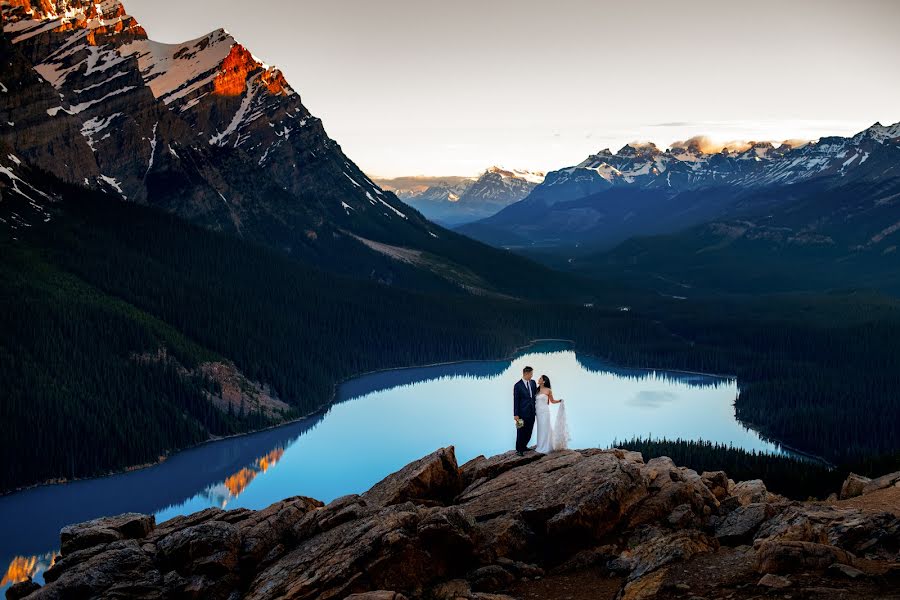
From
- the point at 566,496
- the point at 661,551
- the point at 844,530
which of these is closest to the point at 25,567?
the point at 566,496

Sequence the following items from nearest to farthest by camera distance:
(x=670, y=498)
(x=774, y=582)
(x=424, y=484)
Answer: (x=774, y=582)
(x=670, y=498)
(x=424, y=484)

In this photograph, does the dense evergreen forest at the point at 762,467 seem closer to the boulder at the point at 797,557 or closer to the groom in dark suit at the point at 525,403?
the groom in dark suit at the point at 525,403

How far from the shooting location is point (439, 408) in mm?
179250

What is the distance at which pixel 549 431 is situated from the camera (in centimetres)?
4025

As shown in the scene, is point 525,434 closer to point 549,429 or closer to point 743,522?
point 549,429

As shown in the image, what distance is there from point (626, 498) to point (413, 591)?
8.57 meters

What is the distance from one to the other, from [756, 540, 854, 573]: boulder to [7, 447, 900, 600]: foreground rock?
41 mm

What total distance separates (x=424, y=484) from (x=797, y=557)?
15760 millimetres

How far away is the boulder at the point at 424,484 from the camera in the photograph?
3709 centimetres

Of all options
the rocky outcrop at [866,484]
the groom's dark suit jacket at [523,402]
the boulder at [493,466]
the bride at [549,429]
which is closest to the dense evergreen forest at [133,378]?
the rocky outcrop at [866,484]

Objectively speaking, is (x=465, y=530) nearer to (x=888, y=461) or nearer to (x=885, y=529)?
(x=885, y=529)

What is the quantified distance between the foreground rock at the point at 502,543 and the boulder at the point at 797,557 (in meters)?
0.04

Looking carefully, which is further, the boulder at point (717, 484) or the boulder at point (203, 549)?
the boulder at point (717, 484)

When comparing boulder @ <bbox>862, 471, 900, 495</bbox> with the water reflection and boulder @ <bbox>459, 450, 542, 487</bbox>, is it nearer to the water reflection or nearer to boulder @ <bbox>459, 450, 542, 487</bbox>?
boulder @ <bbox>459, 450, 542, 487</bbox>
